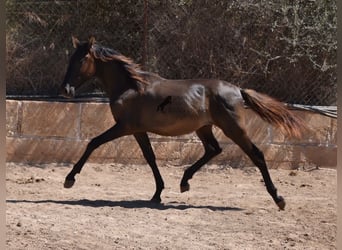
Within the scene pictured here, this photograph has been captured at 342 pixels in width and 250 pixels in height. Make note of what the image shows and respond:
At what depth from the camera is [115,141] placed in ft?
30.7

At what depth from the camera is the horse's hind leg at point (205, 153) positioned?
7.11 meters

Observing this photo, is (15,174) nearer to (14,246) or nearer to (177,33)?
(177,33)

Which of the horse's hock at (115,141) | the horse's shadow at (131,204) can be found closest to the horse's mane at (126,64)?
the horse's shadow at (131,204)

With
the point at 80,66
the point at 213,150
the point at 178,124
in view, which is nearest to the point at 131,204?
the point at 178,124

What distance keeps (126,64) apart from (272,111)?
1.72 metres

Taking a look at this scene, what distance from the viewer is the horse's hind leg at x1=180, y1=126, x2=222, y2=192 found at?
7.11m

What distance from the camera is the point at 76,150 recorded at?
30.8ft

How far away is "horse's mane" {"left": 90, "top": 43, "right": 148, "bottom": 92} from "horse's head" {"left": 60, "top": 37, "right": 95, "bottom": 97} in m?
0.08

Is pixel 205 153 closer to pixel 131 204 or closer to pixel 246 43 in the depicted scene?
pixel 131 204

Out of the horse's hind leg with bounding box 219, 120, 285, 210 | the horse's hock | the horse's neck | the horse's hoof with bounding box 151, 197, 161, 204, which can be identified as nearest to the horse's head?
the horse's neck

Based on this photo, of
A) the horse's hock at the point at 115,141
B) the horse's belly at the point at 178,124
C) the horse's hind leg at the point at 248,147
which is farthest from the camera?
the horse's hock at the point at 115,141

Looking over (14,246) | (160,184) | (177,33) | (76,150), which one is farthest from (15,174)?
(14,246)

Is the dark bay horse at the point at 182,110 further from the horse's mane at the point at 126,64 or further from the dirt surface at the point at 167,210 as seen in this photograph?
the dirt surface at the point at 167,210

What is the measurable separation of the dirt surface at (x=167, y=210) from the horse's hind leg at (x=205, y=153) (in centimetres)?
25
